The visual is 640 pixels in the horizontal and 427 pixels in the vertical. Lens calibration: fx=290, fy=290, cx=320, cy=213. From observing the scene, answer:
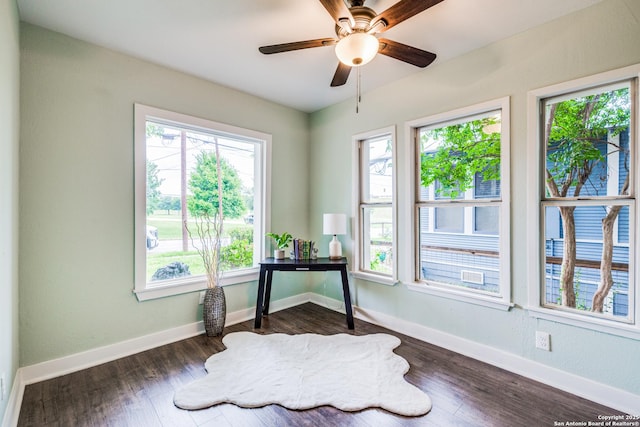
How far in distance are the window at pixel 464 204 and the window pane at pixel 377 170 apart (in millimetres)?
347

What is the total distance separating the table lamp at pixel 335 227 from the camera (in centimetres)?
330

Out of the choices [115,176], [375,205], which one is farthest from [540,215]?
[115,176]

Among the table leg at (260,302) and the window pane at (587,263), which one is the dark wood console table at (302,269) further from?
the window pane at (587,263)

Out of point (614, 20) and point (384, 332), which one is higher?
point (614, 20)

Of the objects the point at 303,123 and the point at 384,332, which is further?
Answer: the point at 303,123

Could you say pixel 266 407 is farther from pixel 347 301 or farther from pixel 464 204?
pixel 464 204

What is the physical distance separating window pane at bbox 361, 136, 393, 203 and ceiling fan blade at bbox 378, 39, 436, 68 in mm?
1181

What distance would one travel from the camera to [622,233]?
191 cm

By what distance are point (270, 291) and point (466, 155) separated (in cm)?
256

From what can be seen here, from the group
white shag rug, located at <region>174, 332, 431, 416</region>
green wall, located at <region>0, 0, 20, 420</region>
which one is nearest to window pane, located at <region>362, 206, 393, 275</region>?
white shag rug, located at <region>174, 332, 431, 416</region>

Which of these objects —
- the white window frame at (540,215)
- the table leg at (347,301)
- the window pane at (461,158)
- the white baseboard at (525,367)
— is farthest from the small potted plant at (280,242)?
the white window frame at (540,215)

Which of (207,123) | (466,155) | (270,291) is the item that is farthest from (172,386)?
(466,155)

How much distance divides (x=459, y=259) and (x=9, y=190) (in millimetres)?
3383

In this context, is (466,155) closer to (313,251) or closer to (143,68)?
(313,251)
